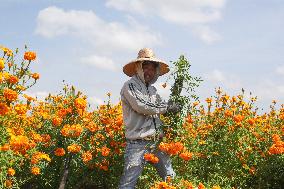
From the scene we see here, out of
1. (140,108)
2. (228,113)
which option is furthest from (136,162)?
(228,113)

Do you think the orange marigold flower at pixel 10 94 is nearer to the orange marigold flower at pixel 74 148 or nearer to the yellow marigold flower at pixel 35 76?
the yellow marigold flower at pixel 35 76

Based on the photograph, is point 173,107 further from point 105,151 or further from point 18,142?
point 18,142

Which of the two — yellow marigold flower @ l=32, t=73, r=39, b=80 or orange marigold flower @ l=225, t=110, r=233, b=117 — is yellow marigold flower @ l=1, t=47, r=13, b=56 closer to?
yellow marigold flower @ l=32, t=73, r=39, b=80

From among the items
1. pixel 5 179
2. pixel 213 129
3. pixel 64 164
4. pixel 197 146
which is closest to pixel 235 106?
→ pixel 213 129

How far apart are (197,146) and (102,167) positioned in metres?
1.24

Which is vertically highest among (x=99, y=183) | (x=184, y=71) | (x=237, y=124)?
(x=184, y=71)

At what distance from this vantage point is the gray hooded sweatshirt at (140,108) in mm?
4574

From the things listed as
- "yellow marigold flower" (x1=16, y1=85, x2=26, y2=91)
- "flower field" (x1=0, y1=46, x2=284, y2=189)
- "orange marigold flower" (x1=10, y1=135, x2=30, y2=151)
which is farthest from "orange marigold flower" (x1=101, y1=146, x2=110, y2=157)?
"yellow marigold flower" (x1=16, y1=85, x2=26, y2=91)

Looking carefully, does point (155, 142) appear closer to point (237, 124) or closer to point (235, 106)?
point (237, 124)

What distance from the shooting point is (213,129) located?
606cm

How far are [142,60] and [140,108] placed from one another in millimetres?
554

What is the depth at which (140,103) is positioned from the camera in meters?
4.54

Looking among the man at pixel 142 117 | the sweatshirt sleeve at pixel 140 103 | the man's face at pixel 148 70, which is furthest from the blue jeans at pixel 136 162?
the man's face at pixel 148 70

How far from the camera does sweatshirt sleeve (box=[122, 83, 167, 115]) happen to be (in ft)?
14.9
